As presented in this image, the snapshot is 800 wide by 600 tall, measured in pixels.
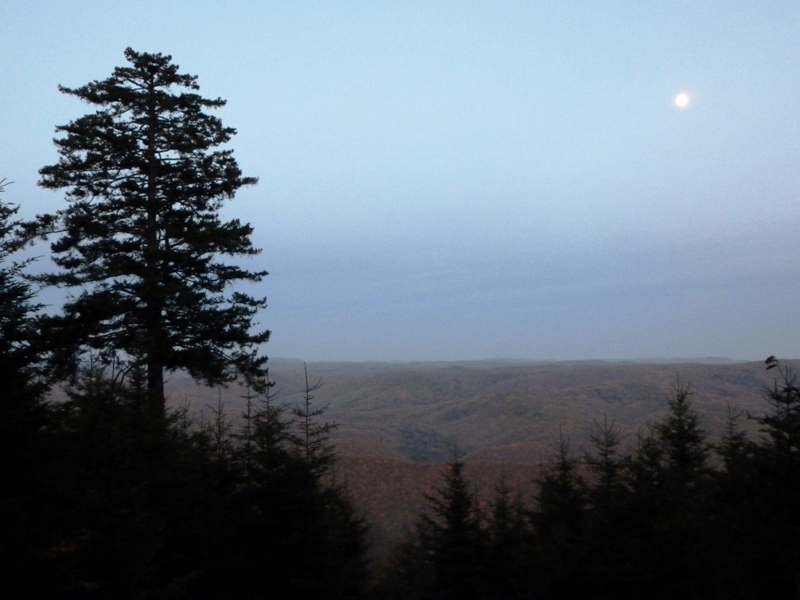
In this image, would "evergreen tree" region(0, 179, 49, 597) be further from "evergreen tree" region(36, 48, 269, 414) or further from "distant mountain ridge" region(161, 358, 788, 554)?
"distant mountain ridge" region(161, 358, 788, 554)

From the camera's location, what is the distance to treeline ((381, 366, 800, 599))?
42.7 ft

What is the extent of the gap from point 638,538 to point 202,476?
31.5 feet

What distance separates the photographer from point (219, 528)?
14.8m

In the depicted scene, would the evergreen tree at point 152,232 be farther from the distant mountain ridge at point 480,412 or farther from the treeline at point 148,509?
the distant mountain ridge at point 480,412

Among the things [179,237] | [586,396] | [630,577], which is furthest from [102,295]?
[586,396]

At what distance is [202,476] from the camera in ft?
49.8

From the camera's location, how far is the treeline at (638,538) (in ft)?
42.7

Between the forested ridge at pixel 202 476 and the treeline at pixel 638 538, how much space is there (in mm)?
48

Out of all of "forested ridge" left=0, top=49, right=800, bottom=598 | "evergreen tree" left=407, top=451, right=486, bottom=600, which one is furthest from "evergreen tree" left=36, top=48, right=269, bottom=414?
"evergreen tree" left=407, top=451, right=486, bottom=600

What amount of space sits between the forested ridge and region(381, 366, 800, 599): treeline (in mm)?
48

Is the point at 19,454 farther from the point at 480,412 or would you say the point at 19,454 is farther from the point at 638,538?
the point at 480,412

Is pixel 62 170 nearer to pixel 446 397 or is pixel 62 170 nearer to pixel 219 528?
pixel 219 528

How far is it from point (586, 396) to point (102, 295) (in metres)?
98.7

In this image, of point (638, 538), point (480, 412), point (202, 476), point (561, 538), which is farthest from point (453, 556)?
point (480, 412)
